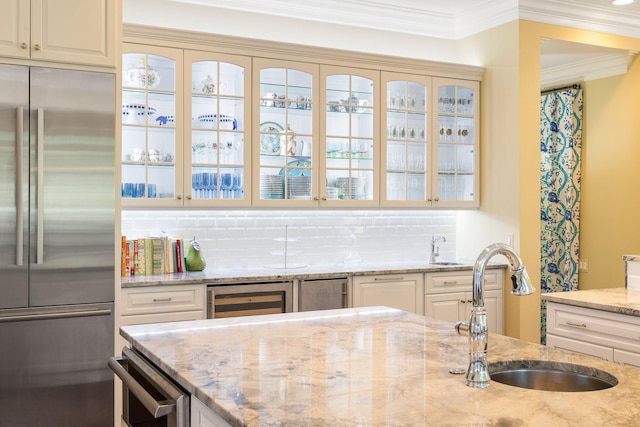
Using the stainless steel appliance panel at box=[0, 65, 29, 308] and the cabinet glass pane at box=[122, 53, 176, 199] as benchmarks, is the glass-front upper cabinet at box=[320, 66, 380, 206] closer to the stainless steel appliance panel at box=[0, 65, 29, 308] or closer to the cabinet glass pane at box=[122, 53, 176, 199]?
the cabinet glass pane at box=[122, 53, 176, 199]

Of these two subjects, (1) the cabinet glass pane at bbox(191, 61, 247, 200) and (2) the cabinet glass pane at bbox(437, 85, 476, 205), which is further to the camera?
(2) the cabinet glass pane at bbox(437, 85, 476, 205)

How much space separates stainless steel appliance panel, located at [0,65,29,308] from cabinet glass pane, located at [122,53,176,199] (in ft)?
2.95

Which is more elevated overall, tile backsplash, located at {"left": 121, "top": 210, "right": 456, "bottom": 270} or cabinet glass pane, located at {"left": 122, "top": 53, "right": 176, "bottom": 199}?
cabinet glass pane, located at {"left": 122, "top": 53, "right": 176, "bottom": 199}

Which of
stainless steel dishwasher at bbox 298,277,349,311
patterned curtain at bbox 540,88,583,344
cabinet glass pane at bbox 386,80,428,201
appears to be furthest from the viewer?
patterned curtain at bbox 540,88,583,344

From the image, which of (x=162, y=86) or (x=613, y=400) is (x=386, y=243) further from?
(x=613, y=400)

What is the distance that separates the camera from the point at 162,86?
4.25 m

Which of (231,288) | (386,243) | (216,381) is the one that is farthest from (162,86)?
(216,381)

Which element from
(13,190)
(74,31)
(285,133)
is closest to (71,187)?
(13,190)

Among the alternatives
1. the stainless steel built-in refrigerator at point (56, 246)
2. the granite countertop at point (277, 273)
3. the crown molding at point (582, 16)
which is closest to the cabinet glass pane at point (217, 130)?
the granite countertop at point (277, 273)

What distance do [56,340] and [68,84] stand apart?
135 cm

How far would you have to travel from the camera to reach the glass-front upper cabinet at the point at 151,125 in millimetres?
4156

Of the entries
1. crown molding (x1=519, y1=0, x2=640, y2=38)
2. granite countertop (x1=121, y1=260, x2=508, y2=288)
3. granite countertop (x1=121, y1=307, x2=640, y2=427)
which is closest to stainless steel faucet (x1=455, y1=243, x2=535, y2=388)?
granite countertop (x1=121, y1=307, x2=640, y2=427)

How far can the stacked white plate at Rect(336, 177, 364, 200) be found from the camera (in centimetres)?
487

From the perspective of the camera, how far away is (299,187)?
15.5ft
